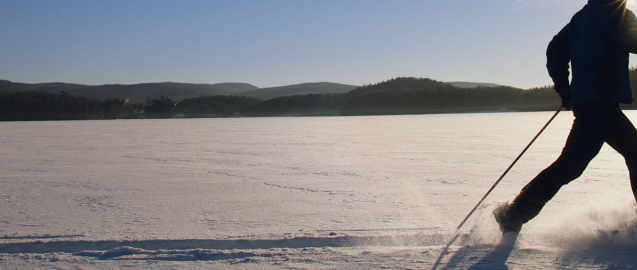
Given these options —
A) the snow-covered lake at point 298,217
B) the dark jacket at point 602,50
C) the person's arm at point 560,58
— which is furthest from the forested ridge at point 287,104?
the dark jacket at point 602,50

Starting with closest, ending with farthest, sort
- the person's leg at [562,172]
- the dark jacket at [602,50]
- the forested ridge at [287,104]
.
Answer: the dark jacket at [602,50]
the person's leg at [562,172]
the forested ridge at [287,104]

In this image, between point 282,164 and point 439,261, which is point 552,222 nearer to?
point 439,261

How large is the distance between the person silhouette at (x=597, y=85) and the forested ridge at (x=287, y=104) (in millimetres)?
36395

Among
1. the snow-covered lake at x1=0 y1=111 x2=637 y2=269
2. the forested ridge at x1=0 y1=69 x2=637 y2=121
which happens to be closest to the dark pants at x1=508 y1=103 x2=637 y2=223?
the snow-covered lake at x1=0 y1=111 x2=637 y2=269

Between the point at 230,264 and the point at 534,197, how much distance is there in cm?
134

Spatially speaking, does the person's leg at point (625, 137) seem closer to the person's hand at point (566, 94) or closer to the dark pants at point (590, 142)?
the dark pants at point (590, 142)

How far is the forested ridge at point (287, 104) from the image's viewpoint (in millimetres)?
37938

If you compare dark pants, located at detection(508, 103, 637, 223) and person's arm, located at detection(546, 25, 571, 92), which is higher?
person's arm, located at detection(546, 25, 571, 92)

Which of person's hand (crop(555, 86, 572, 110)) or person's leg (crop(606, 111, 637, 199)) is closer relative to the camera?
person's leg (crop(606, 111, 637, 199))

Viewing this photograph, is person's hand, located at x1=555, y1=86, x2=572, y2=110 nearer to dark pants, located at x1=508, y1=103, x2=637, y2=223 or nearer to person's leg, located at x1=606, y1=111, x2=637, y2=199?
dark pants, located at x1=508, y1=103, x2=637, y2=223

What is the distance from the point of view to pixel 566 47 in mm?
2270

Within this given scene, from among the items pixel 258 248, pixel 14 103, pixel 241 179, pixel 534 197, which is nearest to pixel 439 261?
pixel 534 197

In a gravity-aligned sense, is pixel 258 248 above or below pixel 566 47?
below

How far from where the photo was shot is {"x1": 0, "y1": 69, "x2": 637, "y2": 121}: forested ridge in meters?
37.9
